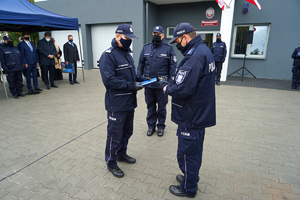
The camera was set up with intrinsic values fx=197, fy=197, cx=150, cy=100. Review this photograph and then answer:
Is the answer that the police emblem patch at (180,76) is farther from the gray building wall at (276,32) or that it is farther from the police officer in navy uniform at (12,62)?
the gray building wall at (276,32)

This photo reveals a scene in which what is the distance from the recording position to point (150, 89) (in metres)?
4.07

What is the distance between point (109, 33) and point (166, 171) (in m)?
11.0

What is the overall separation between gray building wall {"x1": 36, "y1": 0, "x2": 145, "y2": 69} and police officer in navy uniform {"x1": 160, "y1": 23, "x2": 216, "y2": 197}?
29.6 ft

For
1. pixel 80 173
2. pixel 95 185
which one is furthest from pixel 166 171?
pixel 80 173

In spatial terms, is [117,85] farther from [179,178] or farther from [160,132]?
[160,132]

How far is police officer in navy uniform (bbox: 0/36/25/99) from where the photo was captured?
6.32 metres

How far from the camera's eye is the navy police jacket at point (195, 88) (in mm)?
2088

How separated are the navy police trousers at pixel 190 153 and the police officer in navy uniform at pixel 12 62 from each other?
650 centimetres

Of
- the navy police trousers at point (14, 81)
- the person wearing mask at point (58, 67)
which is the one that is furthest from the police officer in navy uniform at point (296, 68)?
the navy police trousers at point (14, 81)

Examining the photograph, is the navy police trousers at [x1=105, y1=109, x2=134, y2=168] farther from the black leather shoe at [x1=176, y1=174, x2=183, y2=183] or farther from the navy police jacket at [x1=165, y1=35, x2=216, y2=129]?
the black leather shoe at [x1=176, y1=174, x2=183, y2=183]

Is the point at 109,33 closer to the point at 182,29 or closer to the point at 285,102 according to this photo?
the point at 285,102

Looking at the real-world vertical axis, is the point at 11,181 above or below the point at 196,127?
below

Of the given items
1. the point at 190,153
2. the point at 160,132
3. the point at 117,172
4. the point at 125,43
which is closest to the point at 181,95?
the point at 190,153

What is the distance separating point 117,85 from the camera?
8.37ft
